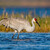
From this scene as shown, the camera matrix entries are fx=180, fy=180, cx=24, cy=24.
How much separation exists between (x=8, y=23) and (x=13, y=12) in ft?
10.8

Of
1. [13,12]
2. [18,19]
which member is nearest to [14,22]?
[18,19]

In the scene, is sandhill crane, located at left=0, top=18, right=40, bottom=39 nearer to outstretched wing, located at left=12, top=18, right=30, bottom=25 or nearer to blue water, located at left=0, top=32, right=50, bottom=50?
outstretched wing, located at left=12, top=18, right=30, bottom=25

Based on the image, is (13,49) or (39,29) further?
(39,29)

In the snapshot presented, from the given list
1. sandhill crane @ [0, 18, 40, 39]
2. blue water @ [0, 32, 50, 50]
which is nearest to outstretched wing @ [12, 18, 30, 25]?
sandhill crane @ [0, 18, 40, 39]

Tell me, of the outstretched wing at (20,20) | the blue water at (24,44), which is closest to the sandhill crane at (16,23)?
the outstretched wing at (20,20)

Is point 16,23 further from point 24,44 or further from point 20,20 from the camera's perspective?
point 24,44

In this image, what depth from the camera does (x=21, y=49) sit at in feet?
22.8

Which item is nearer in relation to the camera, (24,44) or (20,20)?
(24,44)

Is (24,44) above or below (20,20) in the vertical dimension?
below

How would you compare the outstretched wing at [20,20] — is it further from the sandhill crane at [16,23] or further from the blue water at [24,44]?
the blue water at [24,44]

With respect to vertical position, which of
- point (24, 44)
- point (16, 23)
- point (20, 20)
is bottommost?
point (24, 44)

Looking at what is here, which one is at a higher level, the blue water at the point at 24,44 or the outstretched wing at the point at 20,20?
the outstretched wing at the point at 20,20

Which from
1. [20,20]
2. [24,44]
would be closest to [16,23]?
[20,20]

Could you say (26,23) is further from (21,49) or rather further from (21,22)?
(21,49)
